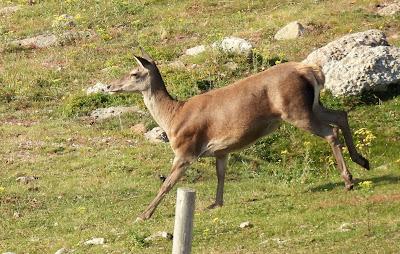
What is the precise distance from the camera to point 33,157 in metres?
21.8

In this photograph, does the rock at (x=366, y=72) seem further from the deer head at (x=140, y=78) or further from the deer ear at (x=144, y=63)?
the deer ear at (x=144, y=63)

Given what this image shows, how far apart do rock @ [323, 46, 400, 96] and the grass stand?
0.85 ft

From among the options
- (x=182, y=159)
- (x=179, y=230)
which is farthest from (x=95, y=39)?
(x=179, y=230)

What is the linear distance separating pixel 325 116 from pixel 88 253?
496cm

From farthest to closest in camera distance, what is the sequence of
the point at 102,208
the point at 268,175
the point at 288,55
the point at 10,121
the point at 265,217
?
the point at 288,55
the point at 10,121
the point at 268,175
the point at 102,208
the point at 265,217

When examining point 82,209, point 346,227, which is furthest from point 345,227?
point 82,209

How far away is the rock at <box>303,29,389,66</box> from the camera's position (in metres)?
24.2

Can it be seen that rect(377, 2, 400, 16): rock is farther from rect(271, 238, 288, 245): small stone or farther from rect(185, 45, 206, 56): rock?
rect(271, 238, 288, 245): small stone

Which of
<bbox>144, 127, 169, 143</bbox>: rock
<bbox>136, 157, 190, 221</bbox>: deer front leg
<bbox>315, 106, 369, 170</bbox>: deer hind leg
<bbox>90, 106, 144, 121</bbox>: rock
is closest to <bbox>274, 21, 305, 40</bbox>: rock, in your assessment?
<bbox>90, 106, 144, 121</bbox>: rock

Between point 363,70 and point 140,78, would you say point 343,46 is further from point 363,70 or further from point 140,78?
point 140,78

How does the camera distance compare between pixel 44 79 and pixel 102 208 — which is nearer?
pixel 102 208

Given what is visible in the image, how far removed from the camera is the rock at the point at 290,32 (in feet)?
98.8

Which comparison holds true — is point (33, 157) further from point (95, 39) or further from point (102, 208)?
point (95, 39)

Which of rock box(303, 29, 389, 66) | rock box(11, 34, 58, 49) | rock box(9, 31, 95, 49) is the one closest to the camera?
rock box(303, 29, 389, 66)
